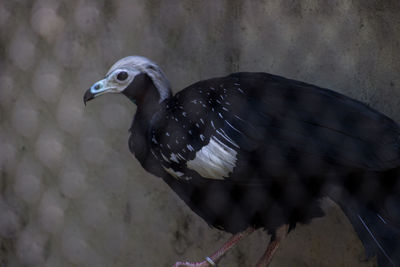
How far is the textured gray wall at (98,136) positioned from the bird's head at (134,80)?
134mm

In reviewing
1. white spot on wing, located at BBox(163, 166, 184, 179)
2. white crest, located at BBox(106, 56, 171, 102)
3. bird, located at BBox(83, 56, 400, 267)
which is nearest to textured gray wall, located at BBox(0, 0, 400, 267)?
white crest, located at BBox(106, 56, 171, 102)

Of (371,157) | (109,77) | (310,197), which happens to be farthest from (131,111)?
(371,157)

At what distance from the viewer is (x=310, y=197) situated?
4.66ft

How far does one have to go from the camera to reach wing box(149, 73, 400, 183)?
1311 millimetres

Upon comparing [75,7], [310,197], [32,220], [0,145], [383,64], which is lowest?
[32,220]

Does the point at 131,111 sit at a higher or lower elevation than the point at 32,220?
higher

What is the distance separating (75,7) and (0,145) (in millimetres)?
524

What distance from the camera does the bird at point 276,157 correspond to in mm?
1324

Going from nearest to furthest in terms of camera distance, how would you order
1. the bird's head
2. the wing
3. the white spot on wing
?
the wing, the white spot on wing, the bird's head

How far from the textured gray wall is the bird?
0.24 metres

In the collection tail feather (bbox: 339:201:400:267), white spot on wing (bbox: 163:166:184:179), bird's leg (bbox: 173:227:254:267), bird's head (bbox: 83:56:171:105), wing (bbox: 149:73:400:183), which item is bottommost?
bird's leg (bbox: 173:227:254:267)

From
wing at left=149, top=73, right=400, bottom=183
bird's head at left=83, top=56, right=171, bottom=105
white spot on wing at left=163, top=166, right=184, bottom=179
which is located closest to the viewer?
wing at left=149, top=73, right=400, bottom=183

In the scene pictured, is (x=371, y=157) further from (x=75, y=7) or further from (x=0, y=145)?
(x=0, y=145)

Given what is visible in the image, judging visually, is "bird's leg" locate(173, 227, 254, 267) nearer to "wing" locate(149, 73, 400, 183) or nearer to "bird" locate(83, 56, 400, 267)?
"bird" locate(83, 56, 400, 267)
